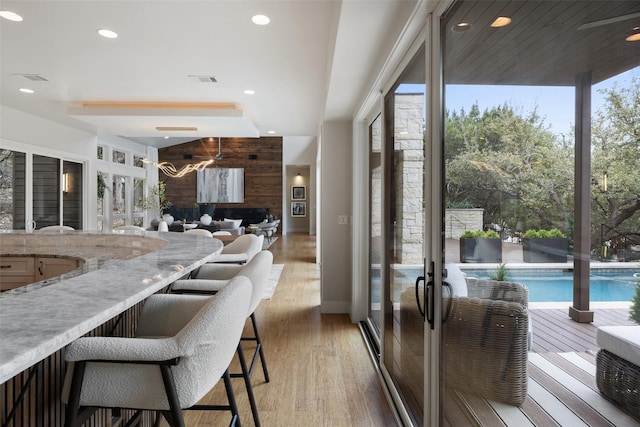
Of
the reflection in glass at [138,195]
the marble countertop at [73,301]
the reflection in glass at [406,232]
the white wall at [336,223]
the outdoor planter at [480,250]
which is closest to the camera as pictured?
the marble countertop at [73,301]

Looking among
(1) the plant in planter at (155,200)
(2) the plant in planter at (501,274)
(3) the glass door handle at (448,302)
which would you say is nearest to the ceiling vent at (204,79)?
(3) the glass door handle at (448,302)

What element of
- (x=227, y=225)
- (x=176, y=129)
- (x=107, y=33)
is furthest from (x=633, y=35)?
(x=227, y=225)

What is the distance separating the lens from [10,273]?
2424 mm

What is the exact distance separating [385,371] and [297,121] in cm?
463

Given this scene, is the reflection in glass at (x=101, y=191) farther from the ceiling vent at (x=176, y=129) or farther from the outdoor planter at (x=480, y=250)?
the outdoor planter at (x=480, y=250)

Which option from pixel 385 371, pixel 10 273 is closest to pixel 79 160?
pixel 10 273

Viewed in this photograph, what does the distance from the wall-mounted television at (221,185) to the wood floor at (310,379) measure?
10.0 m

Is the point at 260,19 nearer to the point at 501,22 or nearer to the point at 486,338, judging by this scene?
the point at 501,22

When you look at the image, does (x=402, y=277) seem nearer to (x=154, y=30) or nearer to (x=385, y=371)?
(x=385, y=371)

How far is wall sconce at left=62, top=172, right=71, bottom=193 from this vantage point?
7.03m

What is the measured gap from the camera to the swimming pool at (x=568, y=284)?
0.64 metres

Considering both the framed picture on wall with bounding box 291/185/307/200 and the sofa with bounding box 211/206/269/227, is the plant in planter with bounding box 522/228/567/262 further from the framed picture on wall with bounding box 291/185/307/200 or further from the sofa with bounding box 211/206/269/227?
the framed picture on wall with bounding box 291/185/307/200

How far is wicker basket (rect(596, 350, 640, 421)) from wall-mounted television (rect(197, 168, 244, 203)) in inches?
549

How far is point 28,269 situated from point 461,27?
108 inches
